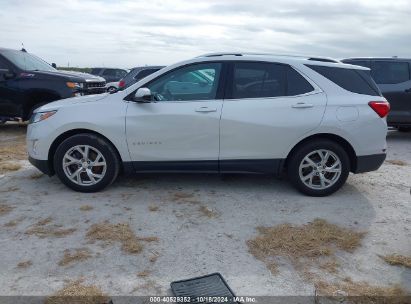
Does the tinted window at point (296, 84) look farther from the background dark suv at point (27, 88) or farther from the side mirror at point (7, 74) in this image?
the side mirror at point (7, 74)

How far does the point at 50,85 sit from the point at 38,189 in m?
4.52

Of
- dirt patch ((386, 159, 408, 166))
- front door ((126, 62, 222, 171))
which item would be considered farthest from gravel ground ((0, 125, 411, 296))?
dirt patch ((386, 159, 408, 166))

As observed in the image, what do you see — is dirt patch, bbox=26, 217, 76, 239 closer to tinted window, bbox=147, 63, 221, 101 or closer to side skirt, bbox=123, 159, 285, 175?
side skirt, bbox=123, 159, 285, 175

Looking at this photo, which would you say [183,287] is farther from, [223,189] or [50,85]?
[50,85]

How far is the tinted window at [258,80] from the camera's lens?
17.0ft

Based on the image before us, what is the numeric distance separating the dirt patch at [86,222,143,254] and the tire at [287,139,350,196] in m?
2.16

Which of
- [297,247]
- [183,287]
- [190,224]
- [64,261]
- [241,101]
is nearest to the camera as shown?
[183,287]

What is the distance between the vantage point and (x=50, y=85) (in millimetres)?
9406

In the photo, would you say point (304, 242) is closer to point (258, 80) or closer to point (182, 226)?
point (182, 226)

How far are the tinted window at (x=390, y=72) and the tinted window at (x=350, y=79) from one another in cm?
458

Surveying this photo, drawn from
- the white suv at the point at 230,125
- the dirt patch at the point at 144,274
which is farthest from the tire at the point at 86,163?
the dirt patch at the point at 144,274

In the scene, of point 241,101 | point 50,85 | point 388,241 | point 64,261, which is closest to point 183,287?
point 64,261

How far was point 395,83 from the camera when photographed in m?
9.36

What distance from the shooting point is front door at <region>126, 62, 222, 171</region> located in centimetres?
511
